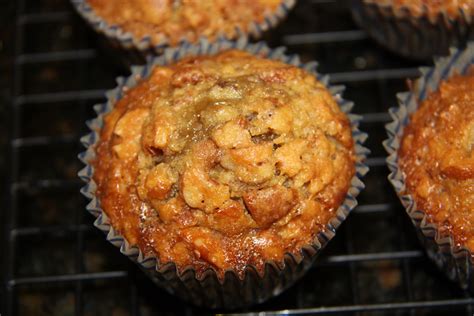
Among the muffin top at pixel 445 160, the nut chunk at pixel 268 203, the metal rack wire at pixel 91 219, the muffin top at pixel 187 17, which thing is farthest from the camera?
the muffin top at pixel 187 17

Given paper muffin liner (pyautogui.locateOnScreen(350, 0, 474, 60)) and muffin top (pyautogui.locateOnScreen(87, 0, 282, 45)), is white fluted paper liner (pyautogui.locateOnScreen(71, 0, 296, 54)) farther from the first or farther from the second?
paper muffin liner (pyautogui.locateOnScreen(350, 0, 474, 60))

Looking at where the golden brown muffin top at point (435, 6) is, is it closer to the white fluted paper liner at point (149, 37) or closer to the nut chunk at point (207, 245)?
the white fluted paper liner at point (149, 37)

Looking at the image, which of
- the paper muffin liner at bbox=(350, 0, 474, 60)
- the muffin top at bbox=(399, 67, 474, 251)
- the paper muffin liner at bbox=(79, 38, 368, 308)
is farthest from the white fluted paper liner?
the muffin top at bbox=(399, 67, 474, 251)

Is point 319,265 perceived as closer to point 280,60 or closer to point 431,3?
point 280,60

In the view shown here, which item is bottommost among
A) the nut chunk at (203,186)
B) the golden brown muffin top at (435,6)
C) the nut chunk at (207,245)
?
the nut chunk at (207,245)

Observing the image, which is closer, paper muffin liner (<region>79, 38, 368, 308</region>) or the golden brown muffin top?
paper muffin liner (<region>79, 38, 368, 308</region>)

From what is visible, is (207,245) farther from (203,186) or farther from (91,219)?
(91,219)

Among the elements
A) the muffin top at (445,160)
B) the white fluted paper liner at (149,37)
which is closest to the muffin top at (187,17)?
the white fluted paper liner at (149,37)
